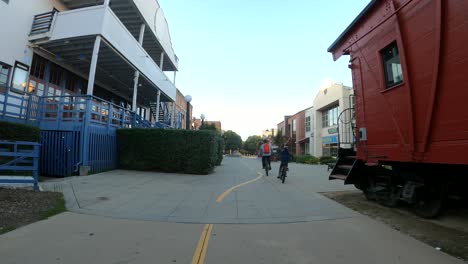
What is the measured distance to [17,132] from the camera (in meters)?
9.23

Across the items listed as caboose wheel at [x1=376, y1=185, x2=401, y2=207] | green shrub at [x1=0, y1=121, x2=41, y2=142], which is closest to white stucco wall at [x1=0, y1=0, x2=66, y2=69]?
green shrub at [x1=0, y1=121, x2=41, y2=142]

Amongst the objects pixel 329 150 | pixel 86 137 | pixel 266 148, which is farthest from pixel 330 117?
pixel 86 137

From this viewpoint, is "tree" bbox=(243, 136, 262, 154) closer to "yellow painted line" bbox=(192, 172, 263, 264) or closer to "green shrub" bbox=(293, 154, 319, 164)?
"green shrub" bbox=(293, 154, 319, 164)

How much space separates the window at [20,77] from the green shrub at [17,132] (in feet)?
11.8

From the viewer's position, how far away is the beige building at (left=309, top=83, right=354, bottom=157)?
32.5m

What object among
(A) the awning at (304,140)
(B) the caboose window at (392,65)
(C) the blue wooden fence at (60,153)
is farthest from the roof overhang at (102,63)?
(A) the awning at (304,140)

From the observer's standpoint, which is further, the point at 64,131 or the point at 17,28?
the point at 17,28

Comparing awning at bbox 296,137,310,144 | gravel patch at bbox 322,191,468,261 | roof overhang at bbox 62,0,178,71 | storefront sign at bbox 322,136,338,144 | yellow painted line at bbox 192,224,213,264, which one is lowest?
yellow painted line at bbox 192,224,213,264

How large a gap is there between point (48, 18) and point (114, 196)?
401 inches

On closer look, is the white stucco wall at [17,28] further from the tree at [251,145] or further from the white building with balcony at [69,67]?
the tree at [251,145]

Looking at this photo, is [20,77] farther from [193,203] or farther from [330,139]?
[330,139]

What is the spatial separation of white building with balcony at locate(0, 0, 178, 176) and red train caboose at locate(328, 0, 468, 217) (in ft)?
31.2

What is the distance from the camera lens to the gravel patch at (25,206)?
4.82m

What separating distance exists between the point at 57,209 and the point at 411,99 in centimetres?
681
